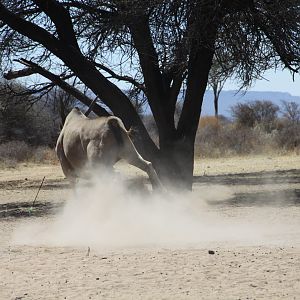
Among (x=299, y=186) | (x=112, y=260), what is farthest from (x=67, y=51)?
(x=112, y=260)

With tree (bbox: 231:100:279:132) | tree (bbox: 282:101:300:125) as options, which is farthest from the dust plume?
tree (bbox: 282:101:300:125)

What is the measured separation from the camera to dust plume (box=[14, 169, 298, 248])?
9.23m

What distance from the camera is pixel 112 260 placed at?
7645 mm

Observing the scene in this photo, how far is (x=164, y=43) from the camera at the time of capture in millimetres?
13680

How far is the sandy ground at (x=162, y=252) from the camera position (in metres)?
6.30

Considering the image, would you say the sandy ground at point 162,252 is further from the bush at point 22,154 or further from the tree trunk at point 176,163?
the bush at point 22,154

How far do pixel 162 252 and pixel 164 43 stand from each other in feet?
21.2

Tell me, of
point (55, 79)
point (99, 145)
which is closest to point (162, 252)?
point (99, 145)

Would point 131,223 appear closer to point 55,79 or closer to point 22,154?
point 55,79

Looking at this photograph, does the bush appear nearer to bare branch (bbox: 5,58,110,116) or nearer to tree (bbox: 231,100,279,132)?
bare branch (bbox: 5,58,110,116)

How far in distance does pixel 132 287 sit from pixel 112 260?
51.2 inches

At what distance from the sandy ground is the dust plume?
2 cm

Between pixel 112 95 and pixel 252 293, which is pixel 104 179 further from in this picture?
pixel 252 293

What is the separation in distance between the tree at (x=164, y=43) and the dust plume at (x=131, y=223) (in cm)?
282
